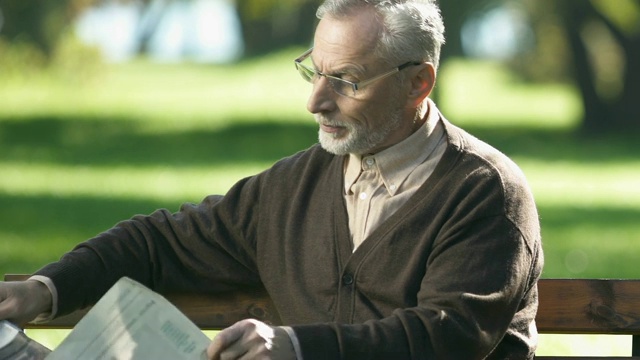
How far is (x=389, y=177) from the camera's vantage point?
394 cm

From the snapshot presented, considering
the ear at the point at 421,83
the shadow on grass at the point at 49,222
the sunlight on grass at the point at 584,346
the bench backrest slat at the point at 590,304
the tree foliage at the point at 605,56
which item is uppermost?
the ear at the point at 421,83

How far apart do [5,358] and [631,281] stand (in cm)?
187

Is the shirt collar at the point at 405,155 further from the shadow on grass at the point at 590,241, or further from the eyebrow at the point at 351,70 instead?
the shadow on grass at the point at 590,241

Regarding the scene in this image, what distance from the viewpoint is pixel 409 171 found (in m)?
3.93

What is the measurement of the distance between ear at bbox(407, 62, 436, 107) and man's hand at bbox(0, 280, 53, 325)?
1163mm

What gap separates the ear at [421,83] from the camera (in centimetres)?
397

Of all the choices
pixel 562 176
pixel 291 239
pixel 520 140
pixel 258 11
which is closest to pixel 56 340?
pixel 291 239

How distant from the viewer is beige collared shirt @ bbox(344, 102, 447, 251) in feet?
12.8

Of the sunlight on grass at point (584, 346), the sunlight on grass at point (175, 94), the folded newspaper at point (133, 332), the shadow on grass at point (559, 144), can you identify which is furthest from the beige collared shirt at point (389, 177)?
the sunlight on grass at point (175, 94)

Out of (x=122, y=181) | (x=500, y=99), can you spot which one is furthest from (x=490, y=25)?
(x=122, y=181)

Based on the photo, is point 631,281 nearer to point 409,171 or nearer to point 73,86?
point 409,171

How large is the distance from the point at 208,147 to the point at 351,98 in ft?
57.9

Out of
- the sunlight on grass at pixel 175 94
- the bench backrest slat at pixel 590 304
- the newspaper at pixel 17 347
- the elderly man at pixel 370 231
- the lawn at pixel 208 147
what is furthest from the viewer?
the sunlight on grass at pixel 175 94

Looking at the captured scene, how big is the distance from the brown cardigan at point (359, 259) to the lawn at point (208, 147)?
3550mm
